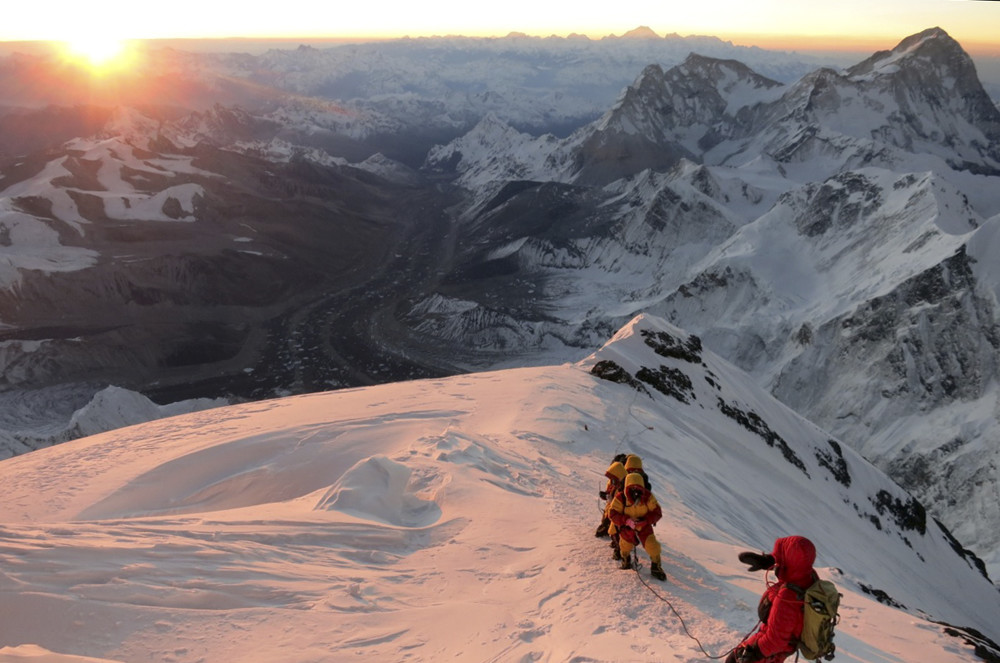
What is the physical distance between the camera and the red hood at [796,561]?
21.8 ft

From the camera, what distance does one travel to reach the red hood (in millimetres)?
6641

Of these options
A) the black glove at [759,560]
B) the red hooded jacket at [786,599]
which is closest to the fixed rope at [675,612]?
the red hooded jacket at [786,599]

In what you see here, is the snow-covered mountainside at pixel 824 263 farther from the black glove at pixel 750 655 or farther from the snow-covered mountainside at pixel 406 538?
the black glove at pixel 750 655

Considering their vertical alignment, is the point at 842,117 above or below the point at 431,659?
above

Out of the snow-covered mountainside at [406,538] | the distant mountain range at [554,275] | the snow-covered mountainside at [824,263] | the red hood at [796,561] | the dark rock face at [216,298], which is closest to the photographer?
the red hood at [796,561]

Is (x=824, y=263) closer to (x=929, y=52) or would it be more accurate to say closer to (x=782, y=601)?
(x=782, y=601)

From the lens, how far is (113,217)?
103m

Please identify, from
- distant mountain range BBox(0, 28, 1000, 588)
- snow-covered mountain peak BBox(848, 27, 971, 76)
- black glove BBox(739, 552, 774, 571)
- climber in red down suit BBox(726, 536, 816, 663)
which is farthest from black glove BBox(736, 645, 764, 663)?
snow-covered mountain peak BBox(848, 27, 971, 76)

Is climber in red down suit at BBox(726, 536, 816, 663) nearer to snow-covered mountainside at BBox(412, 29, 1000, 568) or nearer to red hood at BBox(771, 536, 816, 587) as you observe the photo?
red hood at BBox(771, 536, 816, 587)

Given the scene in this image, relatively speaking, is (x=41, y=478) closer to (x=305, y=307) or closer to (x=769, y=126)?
(x=305, y=307)

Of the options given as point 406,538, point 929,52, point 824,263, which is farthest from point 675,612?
point 929,52

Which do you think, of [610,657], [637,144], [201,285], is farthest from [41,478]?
[637,144]

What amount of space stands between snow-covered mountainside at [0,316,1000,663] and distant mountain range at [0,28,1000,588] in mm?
33130

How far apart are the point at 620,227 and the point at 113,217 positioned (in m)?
89.3
